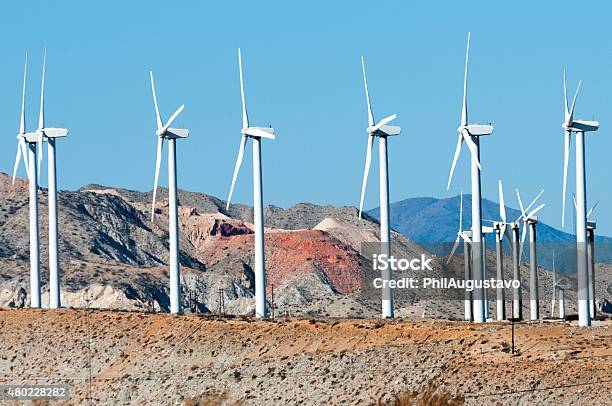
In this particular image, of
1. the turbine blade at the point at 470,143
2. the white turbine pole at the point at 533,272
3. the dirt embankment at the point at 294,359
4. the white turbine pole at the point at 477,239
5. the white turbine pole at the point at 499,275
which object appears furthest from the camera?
the white turbine pole at the point at 499,275

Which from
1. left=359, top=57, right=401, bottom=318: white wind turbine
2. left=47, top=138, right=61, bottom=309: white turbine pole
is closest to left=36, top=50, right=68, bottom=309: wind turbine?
left=47, top=138, right=61, bottom=309: white turbine pole

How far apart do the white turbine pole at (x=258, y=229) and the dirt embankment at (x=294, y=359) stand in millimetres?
3341

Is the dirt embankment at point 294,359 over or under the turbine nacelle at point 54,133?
under

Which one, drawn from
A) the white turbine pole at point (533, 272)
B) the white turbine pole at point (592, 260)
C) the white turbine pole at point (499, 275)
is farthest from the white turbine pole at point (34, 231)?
the white turbine pole at point (592, 260)

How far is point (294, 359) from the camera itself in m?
105

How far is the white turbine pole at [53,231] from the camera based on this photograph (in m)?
128

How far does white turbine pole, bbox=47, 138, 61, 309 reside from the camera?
12800 cm

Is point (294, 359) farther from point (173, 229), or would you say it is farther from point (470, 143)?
point (173, 229)

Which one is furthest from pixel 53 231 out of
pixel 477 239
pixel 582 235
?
pixel 582 235

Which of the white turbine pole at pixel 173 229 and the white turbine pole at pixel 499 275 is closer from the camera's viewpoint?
the white turbine pole at pixel 173 229

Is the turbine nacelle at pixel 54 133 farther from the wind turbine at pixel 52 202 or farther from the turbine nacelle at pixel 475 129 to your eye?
the turbine nacelle at pixel 475 129

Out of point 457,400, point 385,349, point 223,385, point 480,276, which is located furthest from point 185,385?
point 457,400

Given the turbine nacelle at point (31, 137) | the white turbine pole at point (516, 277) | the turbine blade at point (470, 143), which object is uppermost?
the turbine nacelle at point (31, 137)

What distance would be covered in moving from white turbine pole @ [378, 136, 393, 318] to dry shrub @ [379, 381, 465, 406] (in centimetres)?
2513
